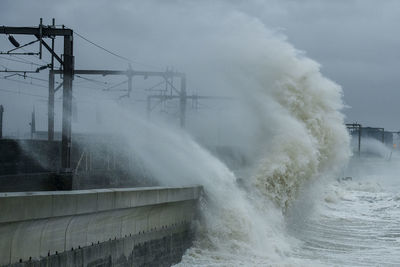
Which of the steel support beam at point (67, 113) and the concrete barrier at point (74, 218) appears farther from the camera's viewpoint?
the steel support beam at point (67, 113)

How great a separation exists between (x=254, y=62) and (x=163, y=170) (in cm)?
Answer: 789

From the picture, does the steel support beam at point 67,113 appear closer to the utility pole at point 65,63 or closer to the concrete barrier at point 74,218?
the utility pole at point 65,63

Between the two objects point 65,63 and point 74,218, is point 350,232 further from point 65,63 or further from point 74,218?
point 74,218

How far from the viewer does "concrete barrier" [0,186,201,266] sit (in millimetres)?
9078

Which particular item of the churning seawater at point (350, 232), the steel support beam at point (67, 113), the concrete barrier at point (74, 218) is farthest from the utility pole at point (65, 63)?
the churning seawater at point (350, 232)

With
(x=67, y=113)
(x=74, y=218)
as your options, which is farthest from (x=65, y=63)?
(x=74, y=218)

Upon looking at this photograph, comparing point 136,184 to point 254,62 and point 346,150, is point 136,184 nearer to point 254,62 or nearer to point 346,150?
point 254,62

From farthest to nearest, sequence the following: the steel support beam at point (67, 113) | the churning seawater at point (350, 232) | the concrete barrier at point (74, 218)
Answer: the steel support beam at point (67, 113) < the churning seawater at point (350, 232) < the concrete barrier at point (74, 218)

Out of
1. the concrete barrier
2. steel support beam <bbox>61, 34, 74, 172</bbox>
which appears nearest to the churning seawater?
the concrete barrier

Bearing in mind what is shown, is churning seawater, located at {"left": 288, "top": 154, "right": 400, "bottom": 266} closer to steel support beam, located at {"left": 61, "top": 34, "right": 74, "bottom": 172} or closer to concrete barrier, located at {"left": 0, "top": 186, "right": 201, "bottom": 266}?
concrete barrier, located at {"left": 0, "top": 186, "right": 201, "bottom": 266}

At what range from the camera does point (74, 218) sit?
35.7ft

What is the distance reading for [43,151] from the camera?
919 inches

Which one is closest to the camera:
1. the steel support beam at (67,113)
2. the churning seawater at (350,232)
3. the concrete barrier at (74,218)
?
the concrete barrier at (74,218)

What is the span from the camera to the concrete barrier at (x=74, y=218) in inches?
357
